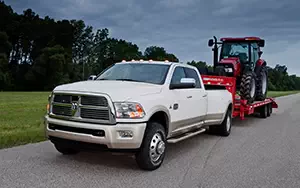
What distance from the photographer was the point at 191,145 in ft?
26.3

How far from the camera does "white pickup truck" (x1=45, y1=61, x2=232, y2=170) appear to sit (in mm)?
5258

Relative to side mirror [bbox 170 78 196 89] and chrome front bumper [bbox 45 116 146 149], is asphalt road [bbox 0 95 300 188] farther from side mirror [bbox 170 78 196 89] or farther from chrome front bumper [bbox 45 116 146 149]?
side mirror [bbox 170 78 196 89]

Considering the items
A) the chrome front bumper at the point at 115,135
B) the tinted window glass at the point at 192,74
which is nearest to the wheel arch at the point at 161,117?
the chrome front bumper at the point at 115,135

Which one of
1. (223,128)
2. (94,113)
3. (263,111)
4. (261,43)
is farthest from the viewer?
(263,111)

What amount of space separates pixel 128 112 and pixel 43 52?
66.8 meters

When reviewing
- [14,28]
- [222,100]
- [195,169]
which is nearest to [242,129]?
[222,100]

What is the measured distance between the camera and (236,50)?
14.0 meters

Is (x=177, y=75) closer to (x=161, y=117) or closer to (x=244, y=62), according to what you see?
(x=161, y=117)

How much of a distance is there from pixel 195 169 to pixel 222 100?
11.8 feet

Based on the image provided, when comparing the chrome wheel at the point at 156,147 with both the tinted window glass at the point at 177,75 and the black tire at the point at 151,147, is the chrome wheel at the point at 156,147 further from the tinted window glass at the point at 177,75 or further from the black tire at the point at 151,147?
the tinted window glass at the point at 177,75

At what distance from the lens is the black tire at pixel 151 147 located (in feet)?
18.1

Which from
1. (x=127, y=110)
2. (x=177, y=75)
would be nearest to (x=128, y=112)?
(x=127, y=110)

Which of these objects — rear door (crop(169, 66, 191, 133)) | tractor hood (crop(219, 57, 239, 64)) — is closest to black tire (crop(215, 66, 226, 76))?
tractor hood (crop(219, 57, 239, 64))

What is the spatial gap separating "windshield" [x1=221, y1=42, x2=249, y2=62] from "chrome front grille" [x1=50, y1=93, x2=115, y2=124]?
31.6 feet
